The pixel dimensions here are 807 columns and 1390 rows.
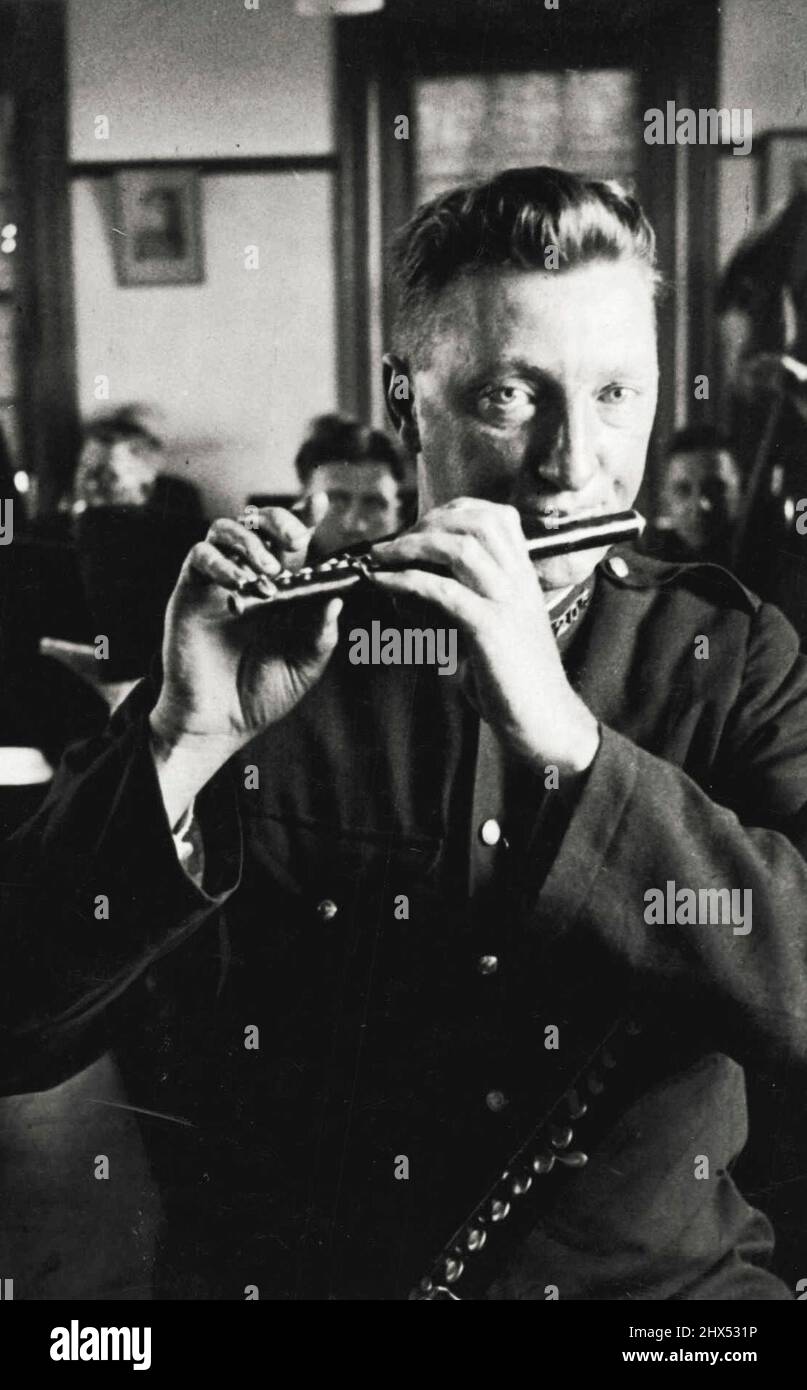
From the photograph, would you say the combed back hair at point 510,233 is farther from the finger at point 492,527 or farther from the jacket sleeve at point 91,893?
the jacket sleeve at point 91,893

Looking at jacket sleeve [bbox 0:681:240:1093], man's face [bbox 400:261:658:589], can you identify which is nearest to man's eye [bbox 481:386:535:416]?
man's face [bbox 400:261:658:589]

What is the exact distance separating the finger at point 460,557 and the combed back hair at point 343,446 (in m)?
0.12

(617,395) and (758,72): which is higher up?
(758,72)

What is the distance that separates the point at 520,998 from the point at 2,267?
2.47ft

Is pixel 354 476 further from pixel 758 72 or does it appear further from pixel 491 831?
pixel 758 72

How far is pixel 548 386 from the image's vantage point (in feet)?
3.00

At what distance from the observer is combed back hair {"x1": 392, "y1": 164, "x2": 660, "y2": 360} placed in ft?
3.00

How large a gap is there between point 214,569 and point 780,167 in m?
0.57

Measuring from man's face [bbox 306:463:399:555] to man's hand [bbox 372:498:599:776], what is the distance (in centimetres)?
9

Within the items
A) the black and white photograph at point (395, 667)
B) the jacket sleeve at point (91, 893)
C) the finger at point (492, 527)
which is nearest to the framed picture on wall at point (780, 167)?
the black and white photograph at point (395, 667)

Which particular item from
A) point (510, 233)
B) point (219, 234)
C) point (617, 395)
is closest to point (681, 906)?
point (617, 395)

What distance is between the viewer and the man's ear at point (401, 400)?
3.18 ft

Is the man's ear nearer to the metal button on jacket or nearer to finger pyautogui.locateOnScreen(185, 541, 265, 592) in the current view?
finger pyautogui.locateOnScreen(185, 541, 265, 592)

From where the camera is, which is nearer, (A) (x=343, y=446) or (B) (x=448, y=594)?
(B) (x=448, y=594)
